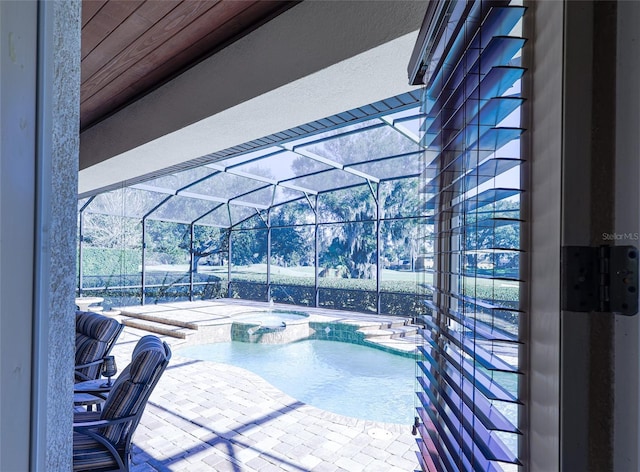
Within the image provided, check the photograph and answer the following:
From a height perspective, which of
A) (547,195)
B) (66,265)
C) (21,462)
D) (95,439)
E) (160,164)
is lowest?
(95,439)

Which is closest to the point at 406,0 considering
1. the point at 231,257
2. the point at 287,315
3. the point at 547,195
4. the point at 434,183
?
the point at 434,183

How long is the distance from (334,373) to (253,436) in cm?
339

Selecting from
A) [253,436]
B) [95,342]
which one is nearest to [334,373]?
[253,436]

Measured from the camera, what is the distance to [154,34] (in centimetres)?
210

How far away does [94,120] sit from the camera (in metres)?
3.69

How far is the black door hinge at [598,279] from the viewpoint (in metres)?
0.65

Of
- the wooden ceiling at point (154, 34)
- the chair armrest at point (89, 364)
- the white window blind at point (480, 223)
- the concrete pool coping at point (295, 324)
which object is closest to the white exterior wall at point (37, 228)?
the white window blind at point (480, 223)

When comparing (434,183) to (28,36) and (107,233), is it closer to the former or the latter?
(28,36)

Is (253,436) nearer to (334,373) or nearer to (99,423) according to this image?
(99,423)

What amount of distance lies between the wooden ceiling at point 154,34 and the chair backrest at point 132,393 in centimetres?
188

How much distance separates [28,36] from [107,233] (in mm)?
10881

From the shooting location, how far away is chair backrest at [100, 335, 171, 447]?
2.21 metres

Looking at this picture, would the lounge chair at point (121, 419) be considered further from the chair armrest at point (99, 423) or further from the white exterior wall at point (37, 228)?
the white exterior wall at point (37, 228)

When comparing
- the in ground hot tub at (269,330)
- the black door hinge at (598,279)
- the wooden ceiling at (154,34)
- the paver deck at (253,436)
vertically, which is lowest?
the in ground hot tub at (269,330)
